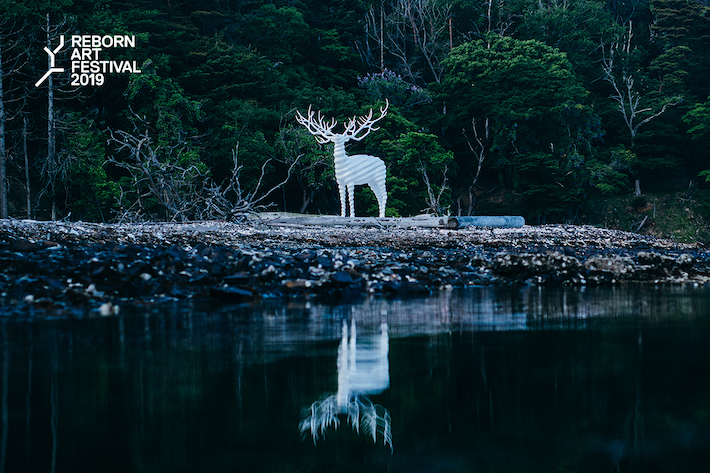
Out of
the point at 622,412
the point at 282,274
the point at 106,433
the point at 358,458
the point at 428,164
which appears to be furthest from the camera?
the point at 428,164

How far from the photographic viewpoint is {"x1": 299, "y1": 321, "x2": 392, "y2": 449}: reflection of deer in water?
154cm

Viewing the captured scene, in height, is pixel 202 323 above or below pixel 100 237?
below

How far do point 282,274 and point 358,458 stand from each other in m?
4.00

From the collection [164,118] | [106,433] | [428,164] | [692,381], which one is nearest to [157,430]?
[106,433]

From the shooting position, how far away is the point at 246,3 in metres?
27.5

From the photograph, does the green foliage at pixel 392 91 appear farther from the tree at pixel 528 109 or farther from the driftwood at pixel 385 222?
the driftwood at pixel 385 222

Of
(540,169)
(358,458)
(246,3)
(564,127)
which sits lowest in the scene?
(358,458)

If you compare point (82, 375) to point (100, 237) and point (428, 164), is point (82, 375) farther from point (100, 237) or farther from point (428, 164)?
point (428, 164)

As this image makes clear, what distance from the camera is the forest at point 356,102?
18688mm

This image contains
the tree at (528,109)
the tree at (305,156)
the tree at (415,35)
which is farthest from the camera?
the tree at (415,35)

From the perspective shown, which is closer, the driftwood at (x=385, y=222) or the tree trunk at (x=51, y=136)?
the driftwood at (x=385, y=222)

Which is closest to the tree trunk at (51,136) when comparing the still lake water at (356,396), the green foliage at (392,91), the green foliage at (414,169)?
the green foliage at (414,169)

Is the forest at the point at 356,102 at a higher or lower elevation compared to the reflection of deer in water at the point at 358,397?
higher

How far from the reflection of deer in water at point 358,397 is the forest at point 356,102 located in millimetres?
11771
